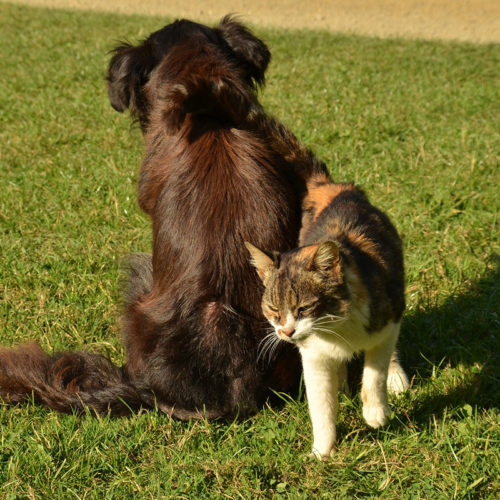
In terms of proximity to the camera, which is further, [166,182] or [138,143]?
[138,143]

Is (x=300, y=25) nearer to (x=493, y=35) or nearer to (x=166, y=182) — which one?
(x=493, y=35)

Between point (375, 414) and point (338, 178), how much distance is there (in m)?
3.20

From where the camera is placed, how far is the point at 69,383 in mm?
3605

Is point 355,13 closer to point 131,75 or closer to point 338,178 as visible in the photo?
point 338,178

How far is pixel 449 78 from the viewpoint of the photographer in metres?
9.05

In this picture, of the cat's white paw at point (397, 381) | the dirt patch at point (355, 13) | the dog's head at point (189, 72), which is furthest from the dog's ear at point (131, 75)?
the dirt patch at point (355, 13)

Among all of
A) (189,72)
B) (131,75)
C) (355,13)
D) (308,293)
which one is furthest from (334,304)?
(355,13)

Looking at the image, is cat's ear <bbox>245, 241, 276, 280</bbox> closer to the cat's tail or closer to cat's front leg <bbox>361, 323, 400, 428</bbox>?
cat's front leg <bbox>361, 323, 400, 428</bbox>

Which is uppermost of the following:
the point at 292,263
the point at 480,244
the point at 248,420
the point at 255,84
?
the point at 255,84

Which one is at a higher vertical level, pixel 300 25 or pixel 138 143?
pixel 300 25

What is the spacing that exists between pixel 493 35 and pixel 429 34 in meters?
1.14

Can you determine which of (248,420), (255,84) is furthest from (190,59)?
(248,420)

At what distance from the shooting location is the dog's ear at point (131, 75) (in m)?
3.89

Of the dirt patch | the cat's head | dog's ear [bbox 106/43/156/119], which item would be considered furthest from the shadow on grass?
the dirt patch
